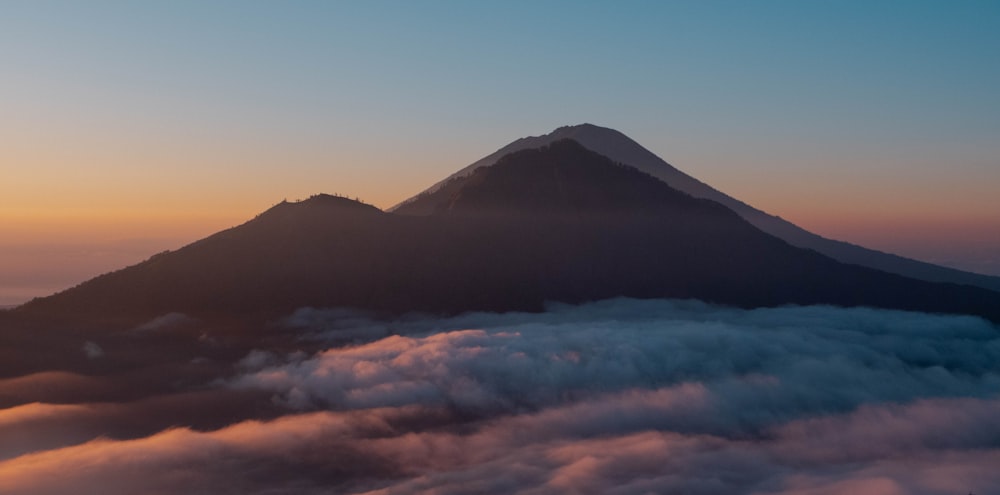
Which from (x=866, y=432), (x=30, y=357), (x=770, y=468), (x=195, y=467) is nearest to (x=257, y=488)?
(x=195, y=467)

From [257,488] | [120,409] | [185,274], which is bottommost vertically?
[257,488]

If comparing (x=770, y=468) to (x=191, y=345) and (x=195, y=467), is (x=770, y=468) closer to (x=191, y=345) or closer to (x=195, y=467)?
(x=195, y=467)

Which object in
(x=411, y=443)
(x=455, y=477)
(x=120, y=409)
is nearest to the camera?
(x=455, y=477)

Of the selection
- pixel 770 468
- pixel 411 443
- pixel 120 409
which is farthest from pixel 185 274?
pixel 770 468

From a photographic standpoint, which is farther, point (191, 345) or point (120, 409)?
point (191, 345)

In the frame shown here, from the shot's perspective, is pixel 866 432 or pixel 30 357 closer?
pixel 30 357

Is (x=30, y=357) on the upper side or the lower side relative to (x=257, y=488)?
upper

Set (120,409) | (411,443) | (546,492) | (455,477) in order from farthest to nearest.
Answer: (411,443) < (120,409) < (455,477) < (546,492)

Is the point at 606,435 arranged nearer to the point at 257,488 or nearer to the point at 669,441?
the point at 669,441

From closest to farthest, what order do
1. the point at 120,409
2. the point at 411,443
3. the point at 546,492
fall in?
the point at 546,492
the point at 120,409
the point at 411,443
